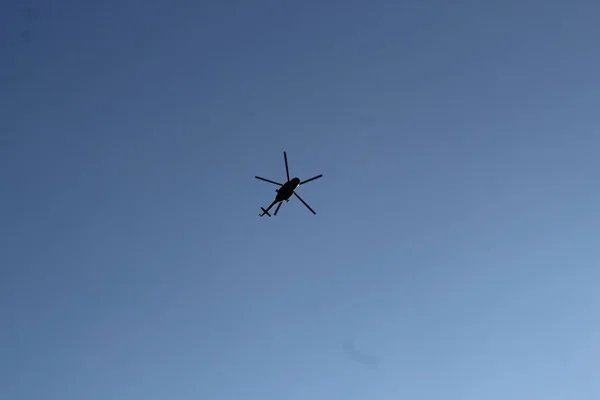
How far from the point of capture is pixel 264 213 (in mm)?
156625

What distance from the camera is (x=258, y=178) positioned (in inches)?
5625

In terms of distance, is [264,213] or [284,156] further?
[264,213]

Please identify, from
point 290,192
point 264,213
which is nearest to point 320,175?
point 290,192

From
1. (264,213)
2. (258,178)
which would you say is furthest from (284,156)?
(264,213)

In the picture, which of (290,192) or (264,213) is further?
(264,213)

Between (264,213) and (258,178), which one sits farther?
(264,213)

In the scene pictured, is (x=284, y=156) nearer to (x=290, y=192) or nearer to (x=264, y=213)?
(x=290, y=192)

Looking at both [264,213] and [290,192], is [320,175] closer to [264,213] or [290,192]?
[290,192]

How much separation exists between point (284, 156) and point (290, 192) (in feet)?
23.8

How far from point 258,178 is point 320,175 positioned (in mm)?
12194

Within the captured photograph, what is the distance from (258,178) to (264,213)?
50.8 feet

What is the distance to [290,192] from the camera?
14512 centimetres

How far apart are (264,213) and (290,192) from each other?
13579 millimetres
